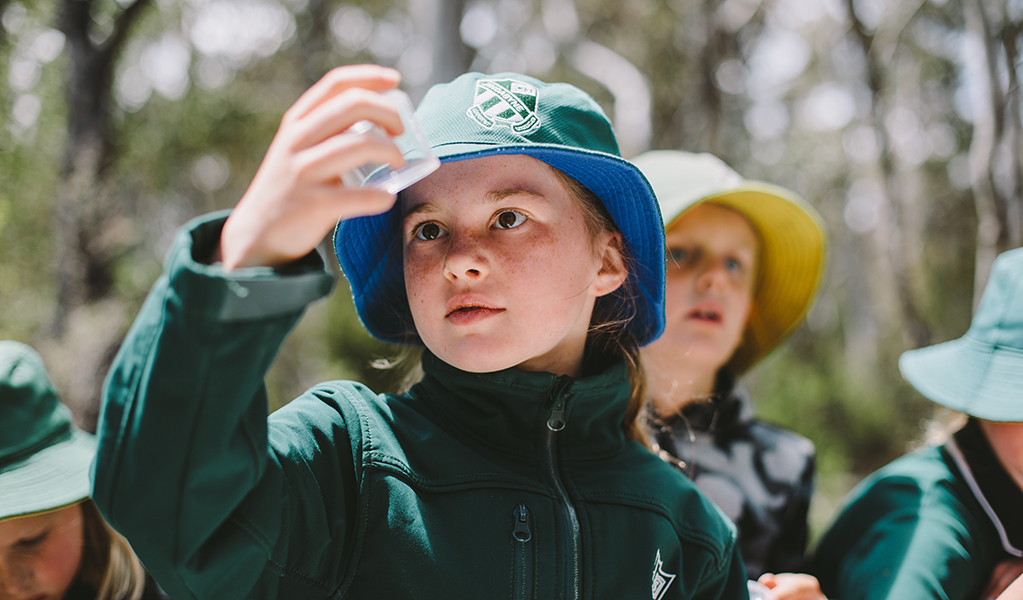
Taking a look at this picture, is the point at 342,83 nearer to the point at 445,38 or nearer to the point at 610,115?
the point at 445,38

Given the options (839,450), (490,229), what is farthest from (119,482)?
(839,450)

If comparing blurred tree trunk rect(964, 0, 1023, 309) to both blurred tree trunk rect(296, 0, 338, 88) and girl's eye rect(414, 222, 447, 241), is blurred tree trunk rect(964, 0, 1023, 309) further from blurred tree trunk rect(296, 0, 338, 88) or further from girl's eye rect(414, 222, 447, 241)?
blurred tree trunk rect(296, 0, 338, 88)

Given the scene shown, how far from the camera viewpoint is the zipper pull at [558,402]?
146 cm

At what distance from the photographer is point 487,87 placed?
1432 mm

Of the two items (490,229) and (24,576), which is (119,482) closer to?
(490,229)

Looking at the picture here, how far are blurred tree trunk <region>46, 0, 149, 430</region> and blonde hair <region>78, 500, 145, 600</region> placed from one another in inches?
102

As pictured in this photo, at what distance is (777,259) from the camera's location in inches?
105

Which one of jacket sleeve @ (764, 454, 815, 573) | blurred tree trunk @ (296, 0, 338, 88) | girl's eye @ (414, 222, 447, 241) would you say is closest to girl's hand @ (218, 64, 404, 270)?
girl's eye @ (414, 222, 447, 241)

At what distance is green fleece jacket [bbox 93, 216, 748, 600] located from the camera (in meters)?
0.90

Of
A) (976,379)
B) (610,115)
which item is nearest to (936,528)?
(976,379)

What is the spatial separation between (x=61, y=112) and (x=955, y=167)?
16.7 meters

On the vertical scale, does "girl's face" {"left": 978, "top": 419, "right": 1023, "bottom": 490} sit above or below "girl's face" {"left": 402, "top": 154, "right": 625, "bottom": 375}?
below

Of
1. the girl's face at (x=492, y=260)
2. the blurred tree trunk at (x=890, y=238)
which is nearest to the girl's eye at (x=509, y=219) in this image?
the girl's face at (x=492, y=260)

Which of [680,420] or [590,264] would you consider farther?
[680,420]
